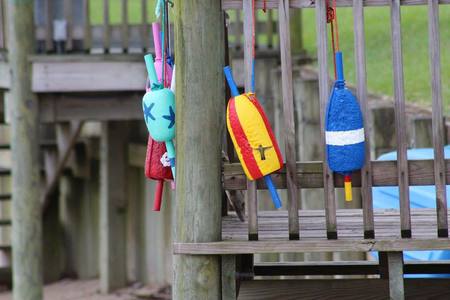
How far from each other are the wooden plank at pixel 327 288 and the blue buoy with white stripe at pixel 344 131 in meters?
1.01

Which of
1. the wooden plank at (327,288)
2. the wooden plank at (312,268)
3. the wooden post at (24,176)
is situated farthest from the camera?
the wooden post at (24,176)

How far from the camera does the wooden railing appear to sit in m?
4.74

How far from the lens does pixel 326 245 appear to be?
475 cm

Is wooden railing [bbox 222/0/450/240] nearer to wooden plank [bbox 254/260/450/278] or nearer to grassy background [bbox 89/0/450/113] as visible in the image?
wooden plank [bbox 254/260/450/278]

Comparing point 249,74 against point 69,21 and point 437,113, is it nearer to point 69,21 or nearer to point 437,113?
point 437,113

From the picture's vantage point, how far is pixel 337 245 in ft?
15.6

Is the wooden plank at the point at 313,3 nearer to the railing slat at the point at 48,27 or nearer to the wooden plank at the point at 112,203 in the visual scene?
the railing slat at the point at 48,27

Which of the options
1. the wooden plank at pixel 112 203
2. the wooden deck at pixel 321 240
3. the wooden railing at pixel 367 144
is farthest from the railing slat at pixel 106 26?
the wooden railing at pixel 367 144

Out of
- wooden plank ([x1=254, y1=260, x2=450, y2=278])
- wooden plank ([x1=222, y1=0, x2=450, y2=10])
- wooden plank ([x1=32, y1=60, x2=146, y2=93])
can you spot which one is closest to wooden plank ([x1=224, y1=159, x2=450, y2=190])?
wooden plank ([x1=222, y1=0, x2=450, y2=10])

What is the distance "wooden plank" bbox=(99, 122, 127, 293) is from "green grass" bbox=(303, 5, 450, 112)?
255 centimetres

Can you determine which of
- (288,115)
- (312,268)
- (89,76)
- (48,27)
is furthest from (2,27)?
(288,115)

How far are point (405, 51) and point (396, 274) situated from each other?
701 cm

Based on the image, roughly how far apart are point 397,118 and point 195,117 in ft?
2.81

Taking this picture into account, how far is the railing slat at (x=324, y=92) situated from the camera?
15.6 ft
